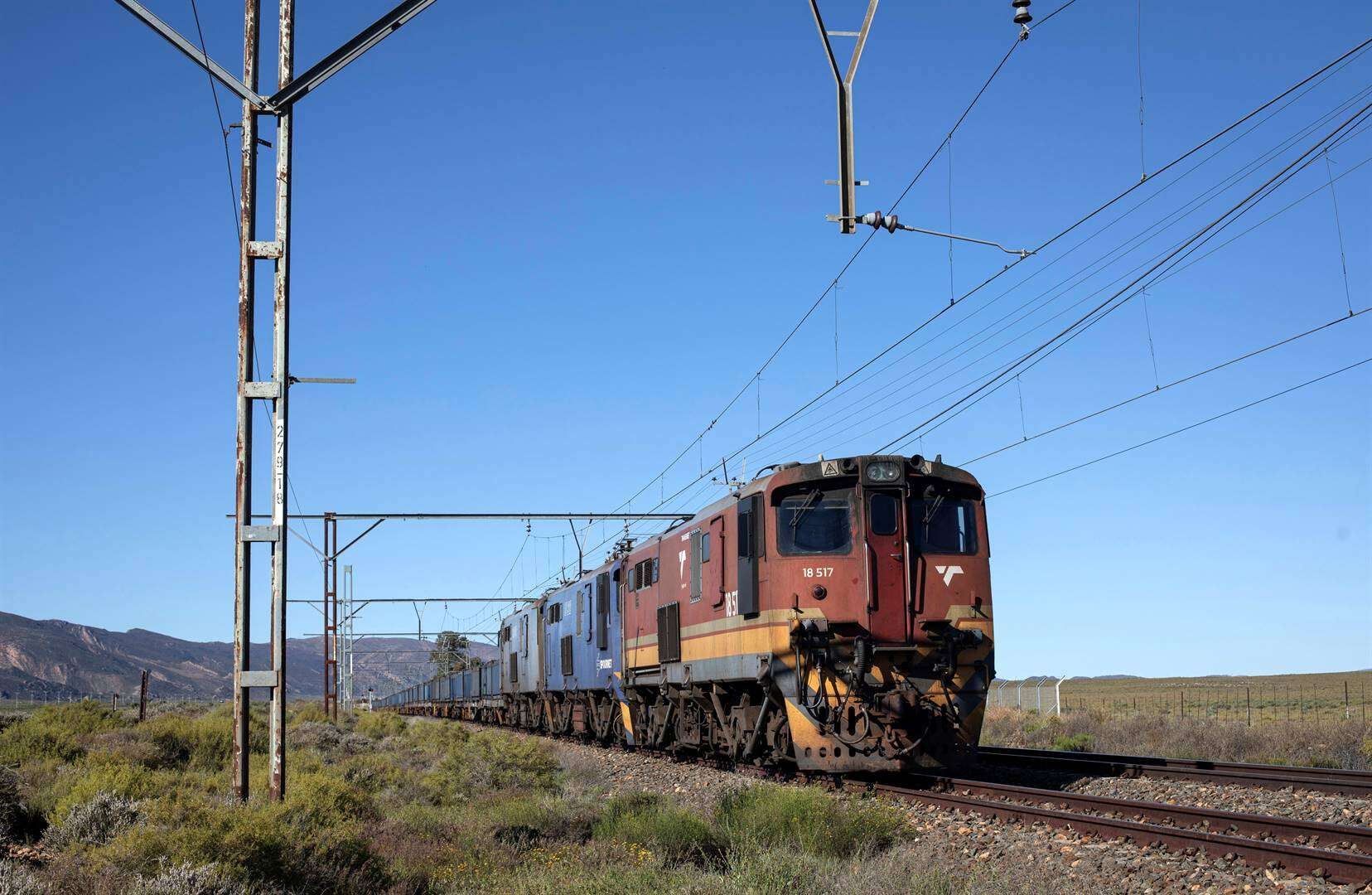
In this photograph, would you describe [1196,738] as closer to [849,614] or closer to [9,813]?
[849,614]

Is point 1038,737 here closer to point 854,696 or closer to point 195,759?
point 854,696

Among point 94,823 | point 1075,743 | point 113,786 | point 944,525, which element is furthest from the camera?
point 1075,743

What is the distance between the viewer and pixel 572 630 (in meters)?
30.6

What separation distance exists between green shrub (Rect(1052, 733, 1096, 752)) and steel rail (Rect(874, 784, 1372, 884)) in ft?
46.1

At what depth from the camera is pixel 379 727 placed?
39.9 meters

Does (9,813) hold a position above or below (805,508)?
below

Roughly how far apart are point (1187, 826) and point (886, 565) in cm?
509

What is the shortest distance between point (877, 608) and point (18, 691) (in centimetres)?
19329

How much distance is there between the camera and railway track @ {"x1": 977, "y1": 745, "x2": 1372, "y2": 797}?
14.3m

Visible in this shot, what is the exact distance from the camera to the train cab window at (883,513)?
52.5 feet

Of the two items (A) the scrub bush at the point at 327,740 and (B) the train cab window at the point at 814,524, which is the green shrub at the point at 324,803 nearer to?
(B) the train cab window at the point at 814,524

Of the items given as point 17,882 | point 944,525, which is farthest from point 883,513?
point 17,882

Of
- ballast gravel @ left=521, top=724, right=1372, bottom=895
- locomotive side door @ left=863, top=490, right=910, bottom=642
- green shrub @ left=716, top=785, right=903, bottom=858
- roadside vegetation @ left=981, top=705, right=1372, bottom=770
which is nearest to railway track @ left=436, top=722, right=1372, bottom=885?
ballast gravel @ left=521, top=724, right=1372, bottom=895

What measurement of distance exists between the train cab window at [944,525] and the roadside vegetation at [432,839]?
4493 millimetres
